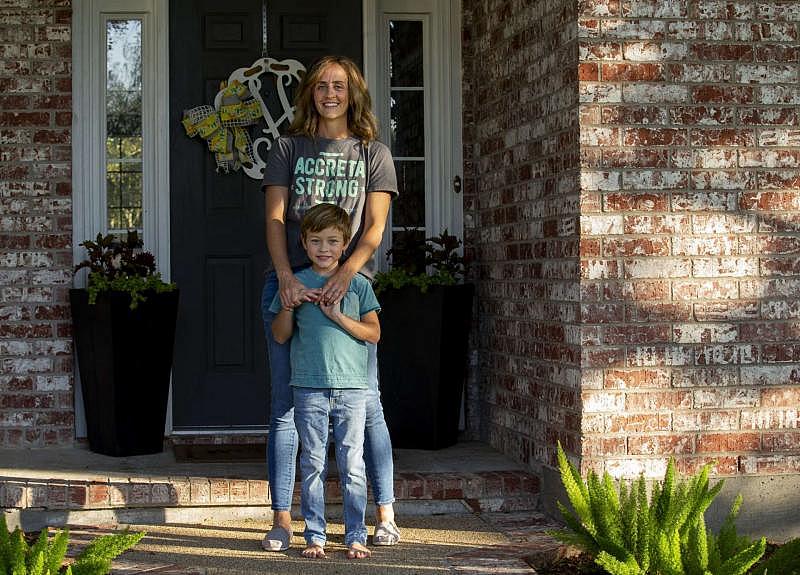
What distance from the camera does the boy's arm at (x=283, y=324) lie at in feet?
12.7

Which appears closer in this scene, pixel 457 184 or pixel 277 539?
pixel 277 539

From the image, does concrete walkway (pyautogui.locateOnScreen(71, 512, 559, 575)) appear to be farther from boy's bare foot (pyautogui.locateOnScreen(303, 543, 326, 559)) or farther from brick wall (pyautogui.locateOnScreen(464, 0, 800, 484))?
brick wall (pyautogui.locateOnScreen(464, 0, 800, 484))

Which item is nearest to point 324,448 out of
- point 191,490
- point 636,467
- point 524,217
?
point 191,490

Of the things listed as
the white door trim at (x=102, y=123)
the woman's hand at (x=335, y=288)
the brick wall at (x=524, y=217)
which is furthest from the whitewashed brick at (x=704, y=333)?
the white door trim at (x=102, y=123)

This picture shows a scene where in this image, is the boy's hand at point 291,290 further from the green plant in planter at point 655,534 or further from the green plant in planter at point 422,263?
the green plant in planter at point 422,263

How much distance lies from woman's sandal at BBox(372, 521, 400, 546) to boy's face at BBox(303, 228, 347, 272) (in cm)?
94

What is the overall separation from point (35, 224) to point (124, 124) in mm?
627

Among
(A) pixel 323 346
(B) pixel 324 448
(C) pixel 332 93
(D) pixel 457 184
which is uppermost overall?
(C) pixel 332 93

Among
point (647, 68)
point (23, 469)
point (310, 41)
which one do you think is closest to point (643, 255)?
point (647, 68)

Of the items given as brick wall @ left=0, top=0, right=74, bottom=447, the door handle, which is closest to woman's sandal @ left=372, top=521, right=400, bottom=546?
brick wall @ left=0, top=0, right=74, bottom=447

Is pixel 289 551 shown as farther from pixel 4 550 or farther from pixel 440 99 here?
pixel 440 99

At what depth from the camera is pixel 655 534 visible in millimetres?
3223

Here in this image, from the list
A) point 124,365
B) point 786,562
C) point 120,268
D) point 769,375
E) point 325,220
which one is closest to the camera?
point 786,562

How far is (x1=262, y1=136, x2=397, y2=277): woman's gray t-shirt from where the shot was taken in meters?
4.02
